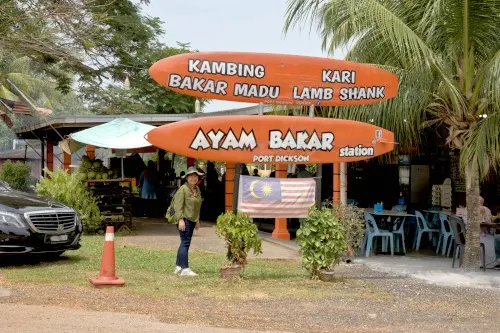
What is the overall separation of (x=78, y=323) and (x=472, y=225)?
6982 mm

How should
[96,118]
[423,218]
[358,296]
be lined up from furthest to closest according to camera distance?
[96,118] < [423,218] < [358,296]

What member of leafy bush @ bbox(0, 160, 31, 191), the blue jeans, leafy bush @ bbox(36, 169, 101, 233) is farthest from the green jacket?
leafy bush @ bbox(0, 160, 31, 191)

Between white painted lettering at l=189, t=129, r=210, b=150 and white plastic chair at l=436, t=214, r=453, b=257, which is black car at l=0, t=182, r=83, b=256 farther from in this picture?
white plastic chair at l=436, t=214, r=453, b=257

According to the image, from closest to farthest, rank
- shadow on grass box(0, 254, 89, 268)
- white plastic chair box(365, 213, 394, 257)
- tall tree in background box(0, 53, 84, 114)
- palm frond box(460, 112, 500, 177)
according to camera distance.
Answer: palm frond box(460, 112, 500, 177) → shadow on grass box(0, 254, 89, 268) → white plastic chair box(365, 213, 394, 257) → tall tree in background box(0, 53, 84, 114)

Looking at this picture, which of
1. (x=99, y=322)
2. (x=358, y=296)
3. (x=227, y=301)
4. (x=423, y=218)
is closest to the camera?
(x=99, y=322)

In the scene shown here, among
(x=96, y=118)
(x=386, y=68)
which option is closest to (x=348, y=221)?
(x=386, y=68)

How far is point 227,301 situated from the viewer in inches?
319

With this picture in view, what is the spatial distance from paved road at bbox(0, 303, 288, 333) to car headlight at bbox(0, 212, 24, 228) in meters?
2.81

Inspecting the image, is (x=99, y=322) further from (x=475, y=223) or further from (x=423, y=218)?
(x=423, y=218)

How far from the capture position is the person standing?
972cm

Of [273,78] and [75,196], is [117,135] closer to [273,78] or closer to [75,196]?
[75,196]

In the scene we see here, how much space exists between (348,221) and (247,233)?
322cm

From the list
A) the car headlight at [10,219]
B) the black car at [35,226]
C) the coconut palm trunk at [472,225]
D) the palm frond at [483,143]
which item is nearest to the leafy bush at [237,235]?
the black car at [35,226]

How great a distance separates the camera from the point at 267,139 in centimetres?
937
